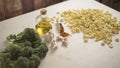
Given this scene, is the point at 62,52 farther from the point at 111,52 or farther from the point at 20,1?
the point at 20,1

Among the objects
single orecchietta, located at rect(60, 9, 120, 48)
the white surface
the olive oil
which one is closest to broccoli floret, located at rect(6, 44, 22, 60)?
the white surface

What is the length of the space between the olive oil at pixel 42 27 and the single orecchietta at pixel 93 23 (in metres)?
0.12

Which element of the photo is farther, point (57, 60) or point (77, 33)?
point (77, 33)

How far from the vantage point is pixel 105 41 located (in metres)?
0.89

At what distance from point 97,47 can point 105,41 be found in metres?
0.06

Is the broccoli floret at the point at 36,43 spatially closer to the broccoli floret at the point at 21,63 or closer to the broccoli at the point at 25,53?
the broccoli at the point at 25,53

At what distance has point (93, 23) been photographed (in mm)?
1011

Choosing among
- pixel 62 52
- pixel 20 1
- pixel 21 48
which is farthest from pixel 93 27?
pixel 20 1

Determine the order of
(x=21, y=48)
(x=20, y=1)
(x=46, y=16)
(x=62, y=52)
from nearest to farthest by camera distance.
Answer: (x=21, y=48)
(x=62, y=52)
(x=46, y=16)
(x=20, y=1)

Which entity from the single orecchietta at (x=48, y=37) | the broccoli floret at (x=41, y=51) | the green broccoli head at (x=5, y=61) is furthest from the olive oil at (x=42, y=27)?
the green broccoli head at (x=5, y=61)

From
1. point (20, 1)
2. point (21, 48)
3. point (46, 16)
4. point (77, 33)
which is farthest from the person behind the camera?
point (20, 1)

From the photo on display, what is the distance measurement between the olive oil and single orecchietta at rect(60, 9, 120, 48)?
12cm

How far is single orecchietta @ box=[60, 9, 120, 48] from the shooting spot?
3.06 feet

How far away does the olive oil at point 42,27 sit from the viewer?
93cm
